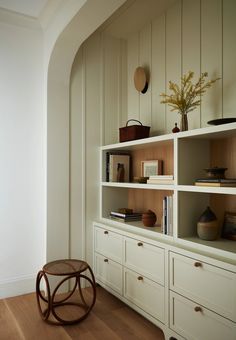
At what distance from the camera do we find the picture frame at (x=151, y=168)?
8.80 ft

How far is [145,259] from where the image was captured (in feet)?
7.43

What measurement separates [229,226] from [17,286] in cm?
200

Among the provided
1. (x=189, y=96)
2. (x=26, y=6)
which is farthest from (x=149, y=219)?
(x=26, y=6)

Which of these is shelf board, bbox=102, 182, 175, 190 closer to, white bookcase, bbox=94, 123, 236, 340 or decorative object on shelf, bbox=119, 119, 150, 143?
white bookcase, bbox=94, 123, 236, 340

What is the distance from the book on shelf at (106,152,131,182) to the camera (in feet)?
9.86

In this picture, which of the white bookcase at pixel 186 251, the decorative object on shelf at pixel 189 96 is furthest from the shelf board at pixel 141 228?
the decorative object on shelf at pixel 189 96

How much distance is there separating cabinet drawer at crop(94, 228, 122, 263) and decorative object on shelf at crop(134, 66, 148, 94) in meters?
1.41

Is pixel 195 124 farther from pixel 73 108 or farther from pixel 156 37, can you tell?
pixel 73 108

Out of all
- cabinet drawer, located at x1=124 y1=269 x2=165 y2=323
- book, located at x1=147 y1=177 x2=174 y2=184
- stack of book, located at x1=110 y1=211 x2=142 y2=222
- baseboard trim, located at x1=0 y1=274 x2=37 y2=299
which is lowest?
baseboard trim, located at x1=0 y1=274 x2=37 y2=299

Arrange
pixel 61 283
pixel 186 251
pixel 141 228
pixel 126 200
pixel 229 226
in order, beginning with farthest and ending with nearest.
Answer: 1. pixel 126 200
2. pixel 141 228
3. pixel 61 283
4. pixel 229 226
5. pixel 186 251

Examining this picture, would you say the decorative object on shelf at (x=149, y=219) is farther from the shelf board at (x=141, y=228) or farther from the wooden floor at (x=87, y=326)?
the wooden floor at (x=87, y=326)

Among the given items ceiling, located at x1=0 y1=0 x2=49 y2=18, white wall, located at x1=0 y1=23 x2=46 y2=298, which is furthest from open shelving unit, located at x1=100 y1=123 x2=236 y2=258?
ceiling, located at x1=0 y1=0 x2=49 y2=18

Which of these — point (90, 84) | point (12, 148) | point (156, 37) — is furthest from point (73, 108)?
point (156, 37)

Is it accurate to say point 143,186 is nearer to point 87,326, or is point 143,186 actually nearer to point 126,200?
point 126,200
